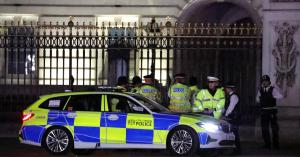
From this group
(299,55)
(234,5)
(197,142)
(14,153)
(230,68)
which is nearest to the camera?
(197,142)

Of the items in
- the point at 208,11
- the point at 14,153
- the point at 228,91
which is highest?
the point at 208,11

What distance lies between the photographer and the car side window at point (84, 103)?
17.1 meters

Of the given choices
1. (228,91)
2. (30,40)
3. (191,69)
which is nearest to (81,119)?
(228,91)

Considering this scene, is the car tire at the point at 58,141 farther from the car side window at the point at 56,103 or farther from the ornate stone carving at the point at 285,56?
the ornate stone carving at the point at 285,56

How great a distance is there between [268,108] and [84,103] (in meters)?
4.67

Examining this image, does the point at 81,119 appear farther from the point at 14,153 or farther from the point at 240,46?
the point at 240,46

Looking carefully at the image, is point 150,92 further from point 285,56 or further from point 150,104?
point 285,56

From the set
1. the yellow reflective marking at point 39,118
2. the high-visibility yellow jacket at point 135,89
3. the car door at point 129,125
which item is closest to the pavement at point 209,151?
the yellow reflective marking at point 39,118

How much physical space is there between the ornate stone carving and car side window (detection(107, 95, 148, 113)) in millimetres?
5032

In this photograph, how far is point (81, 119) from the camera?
667 inches

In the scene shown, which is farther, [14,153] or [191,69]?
[191,69]

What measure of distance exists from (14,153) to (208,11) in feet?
41.5

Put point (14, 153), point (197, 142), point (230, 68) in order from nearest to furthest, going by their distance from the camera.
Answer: point (197, 142), point (14, 153), point (230, 68)

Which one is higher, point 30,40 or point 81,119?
point 30,40
